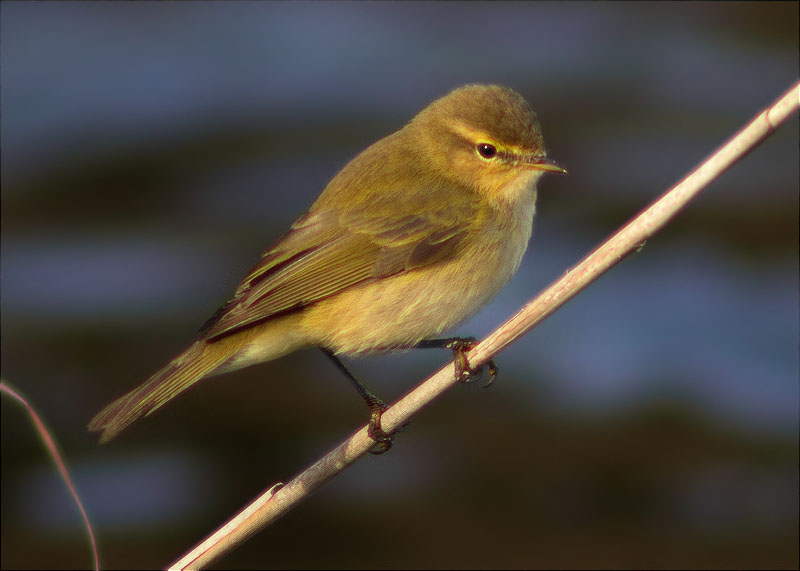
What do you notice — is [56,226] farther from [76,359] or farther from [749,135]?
[749,135]

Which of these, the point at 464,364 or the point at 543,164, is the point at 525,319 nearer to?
the point at 464,364

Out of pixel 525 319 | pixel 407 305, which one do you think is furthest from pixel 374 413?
pixel 525 319

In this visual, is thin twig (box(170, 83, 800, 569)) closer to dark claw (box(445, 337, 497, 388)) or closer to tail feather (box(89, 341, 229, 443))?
dark claw (box(445, 337, 497, 388))

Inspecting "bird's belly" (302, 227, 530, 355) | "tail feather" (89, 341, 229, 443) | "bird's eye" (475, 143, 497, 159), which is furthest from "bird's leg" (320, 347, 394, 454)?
"bird's eye" (475, 143, 497, 159)

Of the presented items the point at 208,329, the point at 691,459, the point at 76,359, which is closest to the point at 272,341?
the point at 208,329

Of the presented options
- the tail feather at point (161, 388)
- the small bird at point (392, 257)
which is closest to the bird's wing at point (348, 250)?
the small bird at point (392, 257)

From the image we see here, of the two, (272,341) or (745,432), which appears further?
(745,432)
